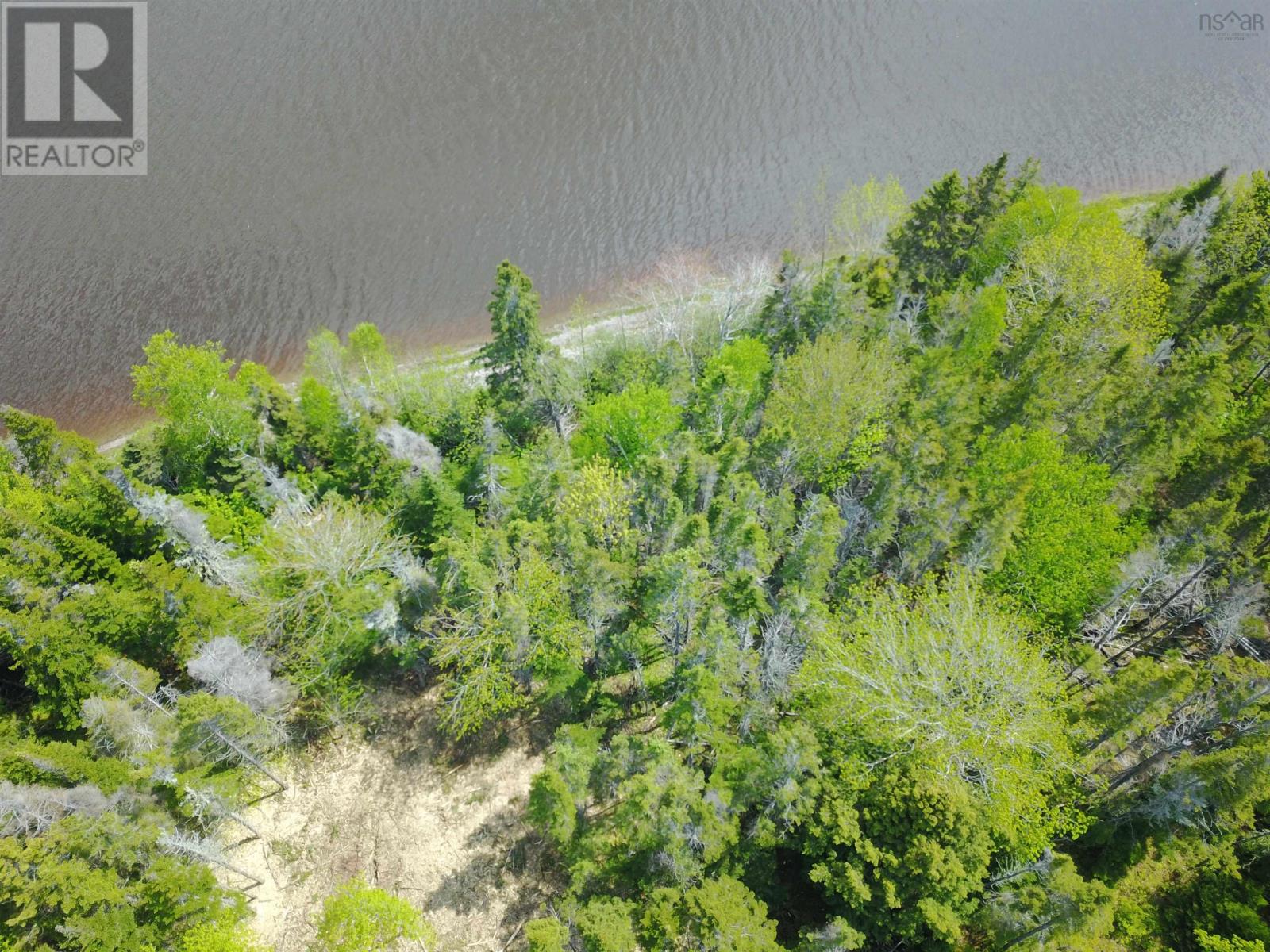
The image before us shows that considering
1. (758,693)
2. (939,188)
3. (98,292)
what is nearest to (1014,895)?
(758,693)

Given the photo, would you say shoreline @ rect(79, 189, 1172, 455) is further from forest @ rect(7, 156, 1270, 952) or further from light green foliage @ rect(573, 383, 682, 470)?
light green foliage @ rect(573, 383, 682, 470)

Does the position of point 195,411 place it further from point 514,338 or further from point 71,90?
point 71,90

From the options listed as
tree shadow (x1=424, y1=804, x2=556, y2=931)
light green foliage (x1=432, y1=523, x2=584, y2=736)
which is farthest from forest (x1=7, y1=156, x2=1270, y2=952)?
tree shadow (x1=424, y1=804, x2=556, y2=931)

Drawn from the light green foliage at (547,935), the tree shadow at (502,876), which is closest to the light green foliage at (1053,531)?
the light green foliage at (547,935)

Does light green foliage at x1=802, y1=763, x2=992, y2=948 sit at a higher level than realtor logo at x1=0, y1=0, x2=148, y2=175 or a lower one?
lower

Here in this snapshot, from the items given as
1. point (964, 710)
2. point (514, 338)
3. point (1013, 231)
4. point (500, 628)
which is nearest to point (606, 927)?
point (500, 628)

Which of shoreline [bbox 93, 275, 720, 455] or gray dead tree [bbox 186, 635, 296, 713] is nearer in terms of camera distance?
gray dead tree [bbox 186, 635, 296, 713]

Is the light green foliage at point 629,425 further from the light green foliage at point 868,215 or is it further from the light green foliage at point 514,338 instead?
the light green foliage at point 868,215
